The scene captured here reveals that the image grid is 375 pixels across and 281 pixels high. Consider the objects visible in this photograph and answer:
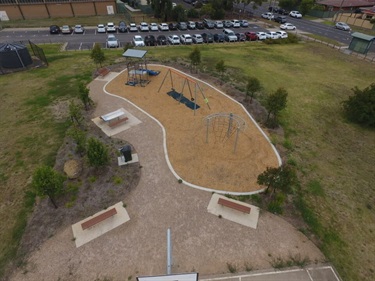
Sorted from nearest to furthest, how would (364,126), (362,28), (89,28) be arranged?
(364,126) → (89,28) → (362,28)

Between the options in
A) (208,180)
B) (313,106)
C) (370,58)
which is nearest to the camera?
(208,180)

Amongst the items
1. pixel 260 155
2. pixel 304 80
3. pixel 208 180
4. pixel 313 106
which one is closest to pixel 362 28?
pixel 304 80

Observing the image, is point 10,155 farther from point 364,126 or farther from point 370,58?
point 370,58

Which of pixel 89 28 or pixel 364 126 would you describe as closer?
pixel 364 126

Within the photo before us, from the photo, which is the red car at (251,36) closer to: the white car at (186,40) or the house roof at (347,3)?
the white car at (186,40)

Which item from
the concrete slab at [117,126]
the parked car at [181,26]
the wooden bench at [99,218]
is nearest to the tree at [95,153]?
the wooden bench at [99,218]

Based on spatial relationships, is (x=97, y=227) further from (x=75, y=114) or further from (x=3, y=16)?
(x=3, y=16)

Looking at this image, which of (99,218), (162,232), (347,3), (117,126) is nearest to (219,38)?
(117,126)
